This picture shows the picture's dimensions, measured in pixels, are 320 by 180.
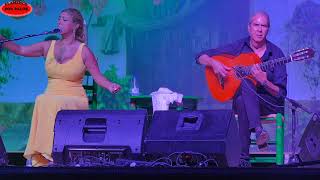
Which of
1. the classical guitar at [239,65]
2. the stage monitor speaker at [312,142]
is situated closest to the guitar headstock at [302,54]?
the classical guitar at [239,65]

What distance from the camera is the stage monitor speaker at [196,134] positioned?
126 inches

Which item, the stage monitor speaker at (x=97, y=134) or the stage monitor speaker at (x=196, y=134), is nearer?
the stage monitor speaker at (x=196, y=134)

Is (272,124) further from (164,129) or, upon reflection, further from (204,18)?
(164,129)

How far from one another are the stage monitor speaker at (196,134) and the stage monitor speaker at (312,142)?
111cm

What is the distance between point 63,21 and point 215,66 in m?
1.79

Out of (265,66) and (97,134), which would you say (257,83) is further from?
(97,134)

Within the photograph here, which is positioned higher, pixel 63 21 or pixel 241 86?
pixel 63 21

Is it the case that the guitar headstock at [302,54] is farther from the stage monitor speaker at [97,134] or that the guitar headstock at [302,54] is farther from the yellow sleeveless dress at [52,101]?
the stage monitor speaker at [97,134]

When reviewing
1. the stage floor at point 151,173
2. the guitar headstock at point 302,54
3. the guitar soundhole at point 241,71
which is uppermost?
the guitar headstock at point 302,54

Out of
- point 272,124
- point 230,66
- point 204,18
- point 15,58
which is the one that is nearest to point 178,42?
point 204,18

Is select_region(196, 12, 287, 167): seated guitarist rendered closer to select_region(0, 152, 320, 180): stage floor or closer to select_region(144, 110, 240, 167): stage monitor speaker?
select_region(144, 110, 240, 167): stage monitor speaker

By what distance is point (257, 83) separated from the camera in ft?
18.4

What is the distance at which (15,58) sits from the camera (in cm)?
654

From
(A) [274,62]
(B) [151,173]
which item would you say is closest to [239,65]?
(A) [274,62]
